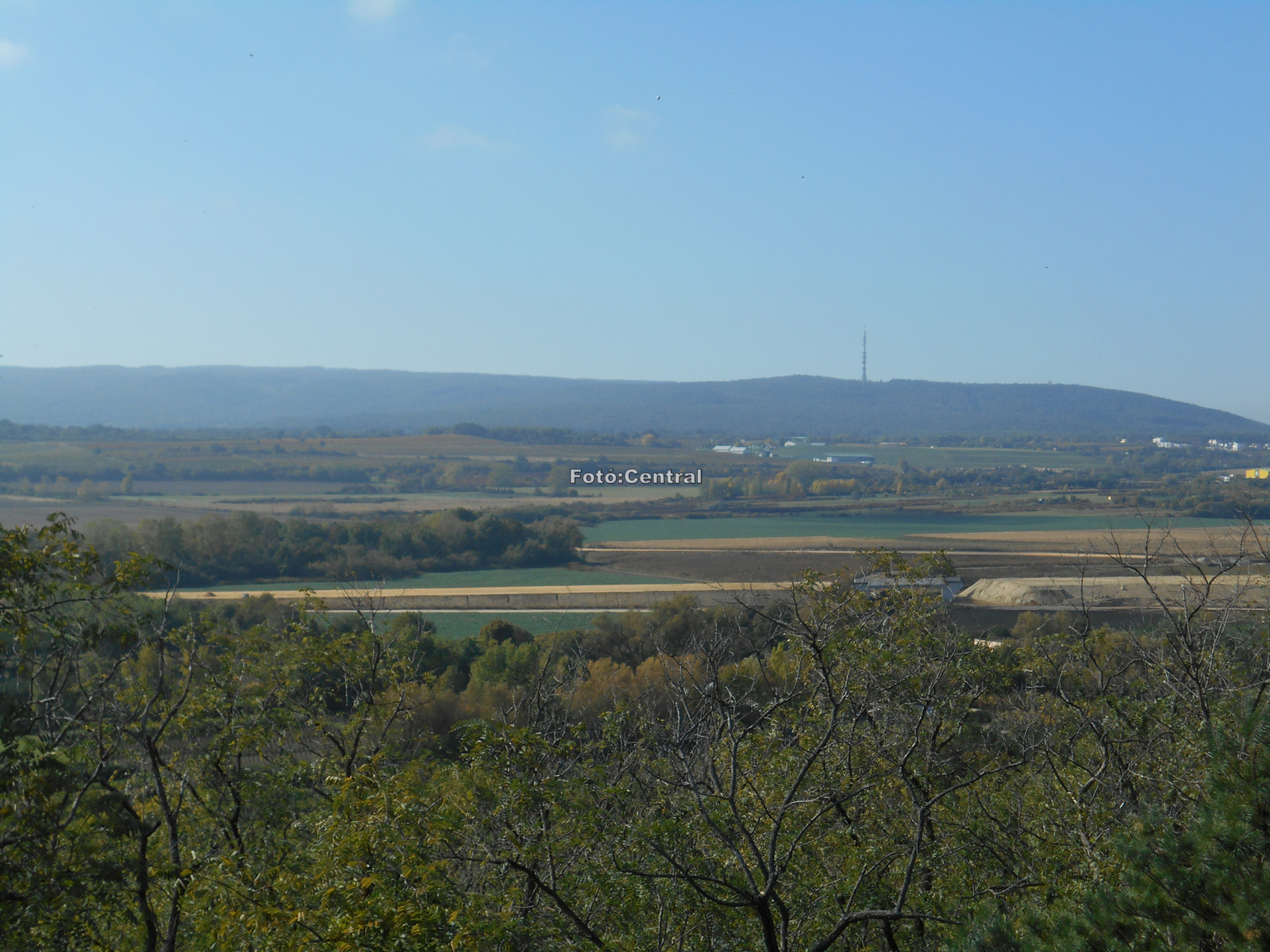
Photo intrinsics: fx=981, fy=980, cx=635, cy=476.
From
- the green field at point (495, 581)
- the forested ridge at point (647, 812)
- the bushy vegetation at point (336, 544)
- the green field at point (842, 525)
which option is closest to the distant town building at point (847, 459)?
the green field at point (842, 525)

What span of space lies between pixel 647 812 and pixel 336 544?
7470cm

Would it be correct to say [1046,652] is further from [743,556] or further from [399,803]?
[743,556]

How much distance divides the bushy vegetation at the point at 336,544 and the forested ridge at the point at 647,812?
58.3 meters

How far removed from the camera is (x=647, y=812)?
10023 mm

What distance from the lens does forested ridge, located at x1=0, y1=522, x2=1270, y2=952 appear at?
5812mm

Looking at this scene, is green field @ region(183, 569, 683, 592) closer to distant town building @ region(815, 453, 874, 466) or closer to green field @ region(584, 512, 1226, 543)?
green field @ region(584, 512, 1226, 543)

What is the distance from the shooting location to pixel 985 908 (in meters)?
6.35

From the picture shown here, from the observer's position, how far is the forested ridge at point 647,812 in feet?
19.1

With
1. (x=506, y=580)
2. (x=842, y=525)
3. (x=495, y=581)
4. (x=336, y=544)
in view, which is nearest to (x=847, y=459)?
(x=842, y=525)

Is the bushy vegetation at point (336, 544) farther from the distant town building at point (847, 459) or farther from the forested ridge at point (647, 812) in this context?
the distant town building at point (847, 459)

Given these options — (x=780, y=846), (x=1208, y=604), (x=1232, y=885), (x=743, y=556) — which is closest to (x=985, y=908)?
(x=1232, y=885)

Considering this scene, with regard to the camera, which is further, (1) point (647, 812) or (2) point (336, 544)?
(2) point (336, 544)

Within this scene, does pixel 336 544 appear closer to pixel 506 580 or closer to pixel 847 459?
pixel 506 580

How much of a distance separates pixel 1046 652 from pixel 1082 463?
15941 centimetres
